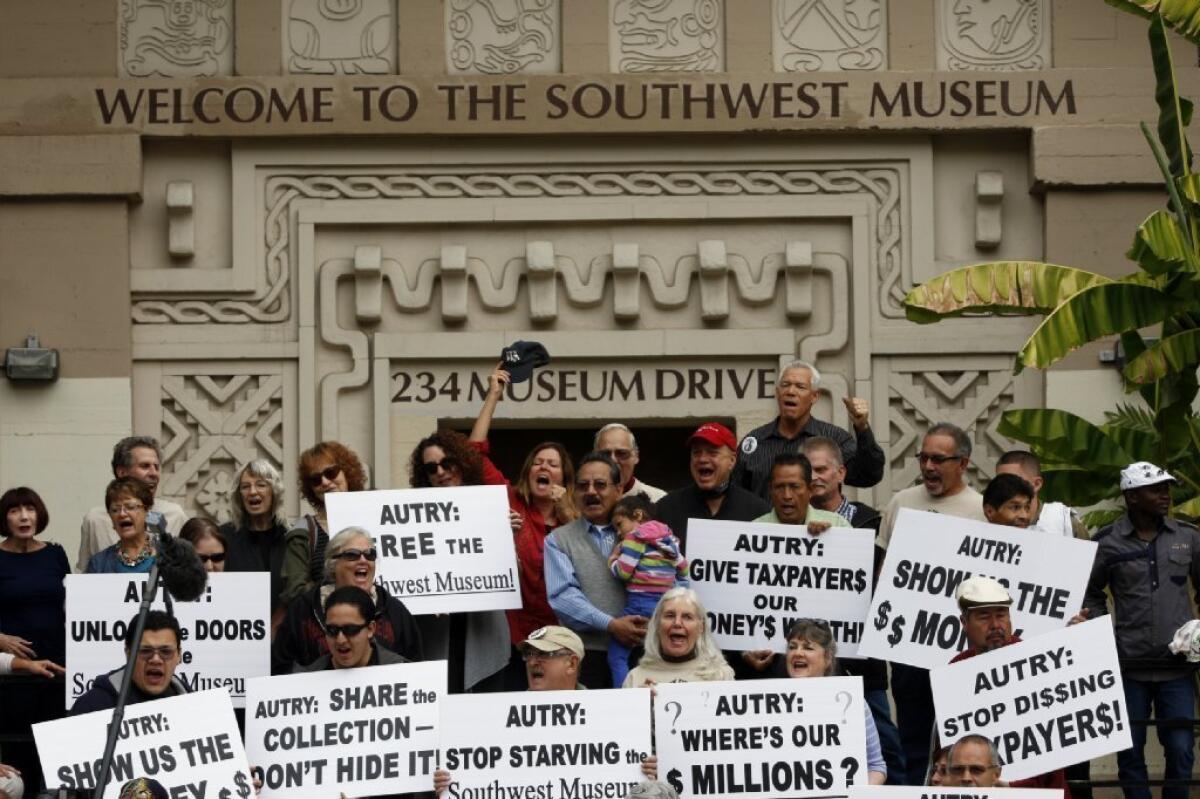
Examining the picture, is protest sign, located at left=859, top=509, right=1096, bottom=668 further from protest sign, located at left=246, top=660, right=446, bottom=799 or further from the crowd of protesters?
protest sign, located at left=246, top=660, right=446, bottom=799

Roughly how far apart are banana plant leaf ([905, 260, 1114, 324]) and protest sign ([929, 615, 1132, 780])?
14.2 feet

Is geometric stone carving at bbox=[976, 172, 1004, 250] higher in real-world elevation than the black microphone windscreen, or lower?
higher

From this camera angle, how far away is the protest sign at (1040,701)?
40.1ft

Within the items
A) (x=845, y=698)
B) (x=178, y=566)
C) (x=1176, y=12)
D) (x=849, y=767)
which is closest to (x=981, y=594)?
(x=845, y=698)

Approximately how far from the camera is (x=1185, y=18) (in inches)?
645

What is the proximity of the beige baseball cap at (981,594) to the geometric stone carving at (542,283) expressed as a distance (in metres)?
6.59

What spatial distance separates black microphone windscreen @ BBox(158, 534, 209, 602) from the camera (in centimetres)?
1039

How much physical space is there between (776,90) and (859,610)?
586 centimetres

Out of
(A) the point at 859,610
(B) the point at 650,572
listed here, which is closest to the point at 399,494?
(B) the point at 650,572

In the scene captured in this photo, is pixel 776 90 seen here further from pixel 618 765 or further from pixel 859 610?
pixel 618 765

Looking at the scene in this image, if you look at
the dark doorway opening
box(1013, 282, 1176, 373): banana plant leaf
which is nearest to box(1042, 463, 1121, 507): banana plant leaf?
box(1013, 282, 1176, 373): banana plant leaf

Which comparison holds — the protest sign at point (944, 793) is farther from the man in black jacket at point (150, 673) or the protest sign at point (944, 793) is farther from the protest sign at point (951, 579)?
the man in black jacket at point (150, 673)

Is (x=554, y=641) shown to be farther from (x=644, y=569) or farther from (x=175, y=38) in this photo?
(x=175, y=38)

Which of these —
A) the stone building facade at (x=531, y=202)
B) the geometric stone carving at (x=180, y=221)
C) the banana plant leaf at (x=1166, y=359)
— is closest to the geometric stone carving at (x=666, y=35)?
the stone building facade at (x=531, y=202)
